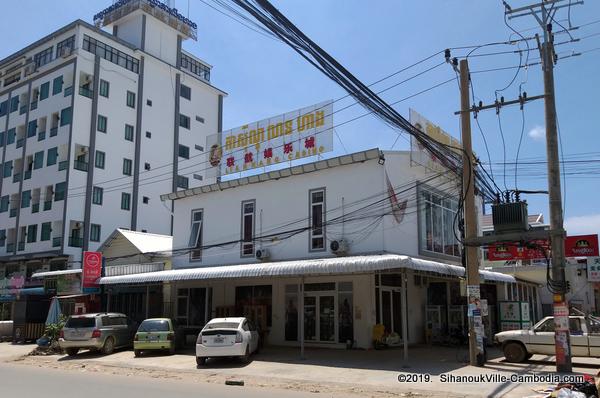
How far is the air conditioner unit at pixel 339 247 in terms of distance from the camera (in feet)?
71.6

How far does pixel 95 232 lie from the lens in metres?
46.4

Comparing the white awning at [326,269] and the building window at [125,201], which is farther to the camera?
the building window at [125,201]

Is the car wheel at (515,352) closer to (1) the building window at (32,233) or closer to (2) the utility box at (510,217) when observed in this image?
(2) the utility box at (510,217)

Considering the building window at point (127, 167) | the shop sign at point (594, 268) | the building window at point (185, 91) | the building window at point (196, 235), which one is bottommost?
the shop sign at point (594, 268)

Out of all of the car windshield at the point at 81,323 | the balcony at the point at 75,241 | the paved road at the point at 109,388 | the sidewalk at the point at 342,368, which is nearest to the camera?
the paved road at the point at 109,388

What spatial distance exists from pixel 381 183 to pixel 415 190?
233 centimetres

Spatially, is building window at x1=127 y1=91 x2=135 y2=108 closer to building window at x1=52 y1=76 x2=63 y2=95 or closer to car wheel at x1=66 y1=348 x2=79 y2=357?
building window at x1=52 y1=76 x2=63 y2=95

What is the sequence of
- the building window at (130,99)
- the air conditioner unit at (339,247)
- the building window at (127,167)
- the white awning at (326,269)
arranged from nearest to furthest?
the white awning at (326,269) → the air conditioner unit at (339,247) → the building window at (127,167) → the building window at (130,99)

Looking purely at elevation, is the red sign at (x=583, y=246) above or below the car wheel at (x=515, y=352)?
above

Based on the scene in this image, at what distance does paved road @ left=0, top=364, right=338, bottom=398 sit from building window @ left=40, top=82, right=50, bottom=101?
1570 inches

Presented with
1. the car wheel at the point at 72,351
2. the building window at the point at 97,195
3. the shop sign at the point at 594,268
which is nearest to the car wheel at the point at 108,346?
the car wheel at the point at 72,351

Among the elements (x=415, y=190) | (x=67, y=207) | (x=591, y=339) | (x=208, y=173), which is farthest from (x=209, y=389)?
(x=67, y=207)

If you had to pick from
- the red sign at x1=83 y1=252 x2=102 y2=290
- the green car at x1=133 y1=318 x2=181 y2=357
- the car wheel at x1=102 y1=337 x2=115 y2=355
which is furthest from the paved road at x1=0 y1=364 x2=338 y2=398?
the red sign at x1=83 y1=252 x2=102 y2=290

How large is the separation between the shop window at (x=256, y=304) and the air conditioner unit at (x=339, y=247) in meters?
4.45
